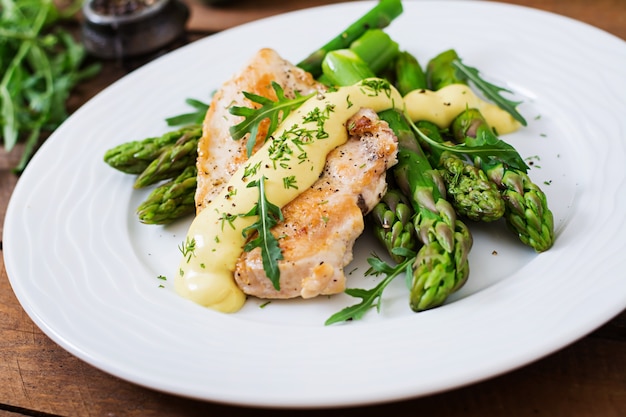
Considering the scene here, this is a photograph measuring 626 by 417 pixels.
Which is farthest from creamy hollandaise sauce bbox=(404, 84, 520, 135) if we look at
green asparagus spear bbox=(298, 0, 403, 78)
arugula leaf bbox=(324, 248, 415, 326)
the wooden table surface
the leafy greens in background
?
the leafy greens in background

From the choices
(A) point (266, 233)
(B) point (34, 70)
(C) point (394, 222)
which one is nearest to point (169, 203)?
(A) point (266, 233)

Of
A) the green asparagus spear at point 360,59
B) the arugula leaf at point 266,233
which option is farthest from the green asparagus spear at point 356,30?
the arugula leaf at point 266,233

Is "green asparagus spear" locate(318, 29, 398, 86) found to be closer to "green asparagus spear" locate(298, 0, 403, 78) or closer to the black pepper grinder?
"green asparagus spear" locate(298, 0, 403, 78)

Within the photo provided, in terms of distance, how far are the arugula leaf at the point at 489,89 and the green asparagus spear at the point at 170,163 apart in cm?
189

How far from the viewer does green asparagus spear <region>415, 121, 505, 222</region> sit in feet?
11.5

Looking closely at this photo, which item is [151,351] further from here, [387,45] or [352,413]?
[387,45]

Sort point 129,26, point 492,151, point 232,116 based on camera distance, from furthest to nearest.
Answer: point 129,26, point 232,116, point 492,151

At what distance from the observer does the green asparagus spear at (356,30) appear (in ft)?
16.2

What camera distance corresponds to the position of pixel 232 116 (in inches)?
167

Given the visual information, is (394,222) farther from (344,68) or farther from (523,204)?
(344,68)

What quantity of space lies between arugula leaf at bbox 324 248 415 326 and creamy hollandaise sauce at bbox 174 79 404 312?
56 centimetres

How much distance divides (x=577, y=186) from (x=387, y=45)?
1.81m

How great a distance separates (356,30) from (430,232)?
7.17ft

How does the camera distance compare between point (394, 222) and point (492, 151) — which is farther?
point (492, 151)
